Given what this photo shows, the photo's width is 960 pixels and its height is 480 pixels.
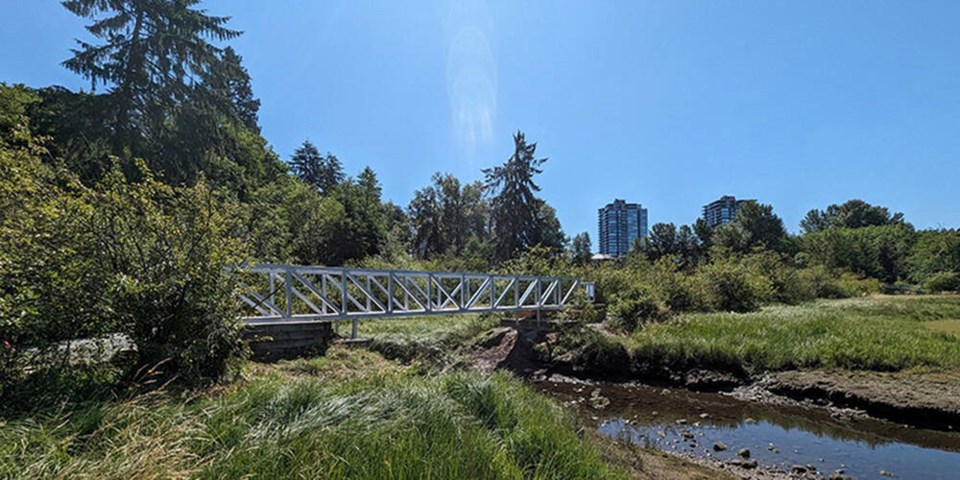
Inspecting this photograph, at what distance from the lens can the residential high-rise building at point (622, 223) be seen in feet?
242

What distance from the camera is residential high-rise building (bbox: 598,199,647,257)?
7381 centimetres

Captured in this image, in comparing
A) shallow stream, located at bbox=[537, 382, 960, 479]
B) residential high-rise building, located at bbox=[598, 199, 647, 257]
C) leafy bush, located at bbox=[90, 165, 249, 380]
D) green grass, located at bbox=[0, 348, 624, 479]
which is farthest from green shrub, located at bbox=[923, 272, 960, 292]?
residential high-rise building, located at bbox=[598, 199, 647, 257]

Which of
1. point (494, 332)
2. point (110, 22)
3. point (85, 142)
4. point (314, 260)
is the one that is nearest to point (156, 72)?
point (110, 22)

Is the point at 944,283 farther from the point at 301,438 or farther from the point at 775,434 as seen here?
the point at 301,438

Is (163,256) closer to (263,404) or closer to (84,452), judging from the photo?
(263,404)

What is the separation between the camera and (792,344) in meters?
10.4

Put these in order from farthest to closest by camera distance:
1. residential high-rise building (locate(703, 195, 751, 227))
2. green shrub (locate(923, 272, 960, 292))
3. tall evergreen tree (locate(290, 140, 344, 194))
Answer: residential high-rise building (locate(703, 195, 751, 227)) < tall evergreen tree (locate(290, 140, 344, 194)) < green shrub (locate(923, 272, 960, 292))

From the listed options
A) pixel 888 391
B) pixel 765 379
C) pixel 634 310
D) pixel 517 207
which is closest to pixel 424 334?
pixel 634 310

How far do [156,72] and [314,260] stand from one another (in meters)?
10.8

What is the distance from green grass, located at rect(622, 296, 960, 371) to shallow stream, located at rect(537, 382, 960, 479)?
4.92 ft

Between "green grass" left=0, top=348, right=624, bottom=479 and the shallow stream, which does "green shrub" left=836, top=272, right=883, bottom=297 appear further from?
"green grass" left=0, top=348, right=624, bottom=479

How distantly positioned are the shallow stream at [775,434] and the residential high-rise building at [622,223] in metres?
67.1

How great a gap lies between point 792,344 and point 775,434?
4492 millimetres

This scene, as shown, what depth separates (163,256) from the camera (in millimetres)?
4441
